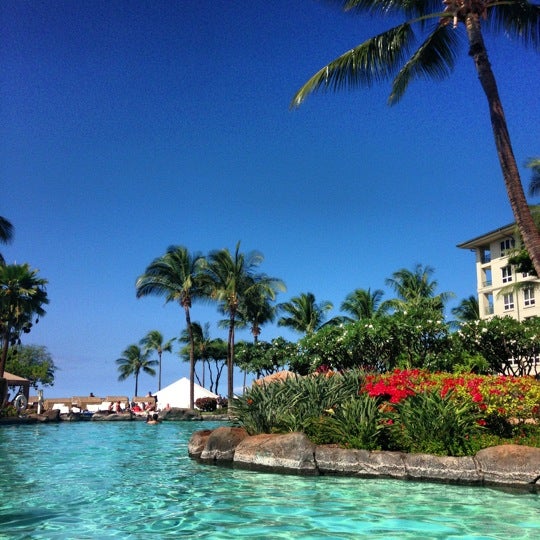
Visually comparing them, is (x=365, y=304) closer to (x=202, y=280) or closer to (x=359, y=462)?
(x=202, y=280)

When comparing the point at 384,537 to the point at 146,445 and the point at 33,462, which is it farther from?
the point at 146,445

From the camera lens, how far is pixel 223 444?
12000mm

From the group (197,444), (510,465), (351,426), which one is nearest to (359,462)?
(351,426)

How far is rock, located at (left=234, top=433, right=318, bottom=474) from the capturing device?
33.3 feet

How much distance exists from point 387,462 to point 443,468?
91cm

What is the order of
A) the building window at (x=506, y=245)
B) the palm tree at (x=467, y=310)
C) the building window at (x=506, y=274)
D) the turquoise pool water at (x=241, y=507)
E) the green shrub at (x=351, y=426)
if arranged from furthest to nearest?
1. the palm tree at (x=467, y=310)
2. the building window at (x=506, y=274)
3. the building window at (x=506, y=245)
4. the green shrub at (x=351, y=426)
5. the turquoise pool water at (x=241, y=507)

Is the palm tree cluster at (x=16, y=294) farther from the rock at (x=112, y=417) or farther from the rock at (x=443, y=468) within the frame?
the rock at (x=443, y=468)

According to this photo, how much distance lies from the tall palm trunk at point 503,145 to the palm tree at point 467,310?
1657 inches

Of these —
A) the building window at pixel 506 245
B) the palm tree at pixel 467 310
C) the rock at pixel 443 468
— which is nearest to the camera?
the rock at pixel 443 468

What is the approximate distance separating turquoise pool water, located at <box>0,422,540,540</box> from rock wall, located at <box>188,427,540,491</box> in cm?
33

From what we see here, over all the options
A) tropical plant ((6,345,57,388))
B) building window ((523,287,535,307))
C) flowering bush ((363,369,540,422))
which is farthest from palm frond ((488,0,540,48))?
tropical plant ((6,345,57,388))

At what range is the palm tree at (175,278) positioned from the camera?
3997cm

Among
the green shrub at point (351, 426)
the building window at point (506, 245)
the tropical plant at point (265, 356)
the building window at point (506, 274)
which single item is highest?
the building window at point (506, 245)

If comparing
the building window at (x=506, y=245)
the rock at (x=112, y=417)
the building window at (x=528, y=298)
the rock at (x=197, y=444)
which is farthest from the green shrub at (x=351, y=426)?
the building window at (x=506, y=245)
